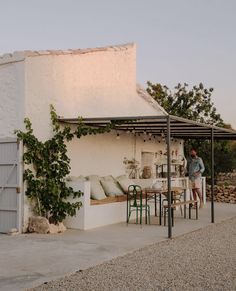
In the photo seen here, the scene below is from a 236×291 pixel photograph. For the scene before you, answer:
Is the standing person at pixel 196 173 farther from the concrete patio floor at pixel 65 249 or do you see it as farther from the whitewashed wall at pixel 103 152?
the concrete patio floor at pixel 65 249

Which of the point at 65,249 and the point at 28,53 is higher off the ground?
the point at 28,53

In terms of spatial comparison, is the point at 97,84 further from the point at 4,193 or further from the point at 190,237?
the point at 190,237

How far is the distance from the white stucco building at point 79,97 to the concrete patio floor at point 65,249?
1409 mm

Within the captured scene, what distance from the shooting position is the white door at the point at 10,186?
11195 millimetres

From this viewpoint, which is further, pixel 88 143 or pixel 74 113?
pixel 88 143

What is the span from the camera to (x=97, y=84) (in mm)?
13922

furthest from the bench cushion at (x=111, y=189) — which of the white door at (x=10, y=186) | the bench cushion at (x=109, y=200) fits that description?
the white door at (x=10, y=186)

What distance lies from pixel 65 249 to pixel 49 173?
110 inches

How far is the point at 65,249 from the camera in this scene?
920cm

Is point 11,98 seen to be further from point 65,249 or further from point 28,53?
point 65,249

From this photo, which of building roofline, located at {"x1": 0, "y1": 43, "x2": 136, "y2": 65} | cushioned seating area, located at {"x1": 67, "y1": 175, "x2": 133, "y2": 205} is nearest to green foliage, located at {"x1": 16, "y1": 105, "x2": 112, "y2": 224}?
cushioned seating area, located at {"x1": 67, "y1": 175, "x2": 133, "y2": 205}

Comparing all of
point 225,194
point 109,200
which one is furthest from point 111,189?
point 225,194

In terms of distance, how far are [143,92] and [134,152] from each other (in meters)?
2.07

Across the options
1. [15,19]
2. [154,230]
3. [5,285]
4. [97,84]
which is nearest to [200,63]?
[97,84]
